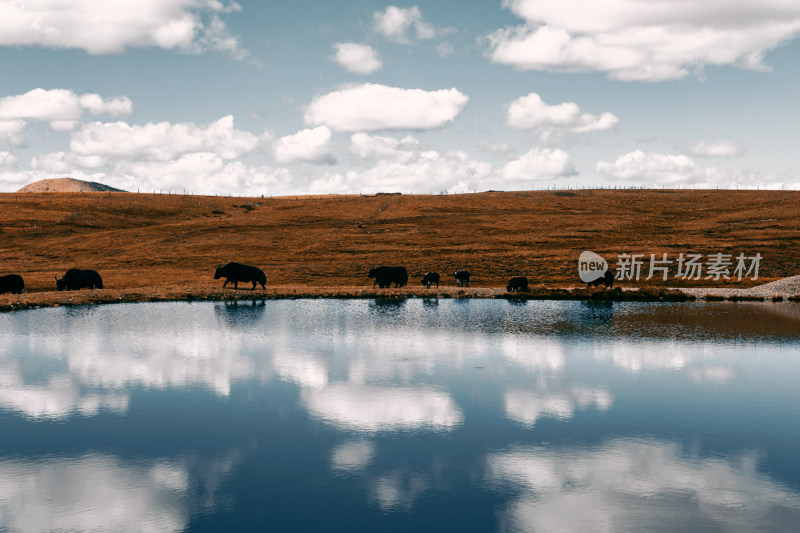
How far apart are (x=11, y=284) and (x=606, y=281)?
47724 mm

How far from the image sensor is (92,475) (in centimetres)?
1258

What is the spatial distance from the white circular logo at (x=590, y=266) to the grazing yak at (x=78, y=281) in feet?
135

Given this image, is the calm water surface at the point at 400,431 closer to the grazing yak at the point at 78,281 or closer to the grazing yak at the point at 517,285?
the grazing yak at the point at 517,285

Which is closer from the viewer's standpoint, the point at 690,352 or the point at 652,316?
the point at 690,352

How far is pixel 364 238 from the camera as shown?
93.6m

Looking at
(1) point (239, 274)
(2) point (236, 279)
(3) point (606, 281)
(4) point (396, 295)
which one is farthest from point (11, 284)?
(3) point (606, 281)

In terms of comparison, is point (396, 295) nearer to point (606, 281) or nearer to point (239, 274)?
point (239, 274)

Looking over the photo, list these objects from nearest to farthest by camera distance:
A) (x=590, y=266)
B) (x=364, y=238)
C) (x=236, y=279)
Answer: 1. (x=236, y=279)
2. (x=590, y=266)
3. (x=364, y=238)

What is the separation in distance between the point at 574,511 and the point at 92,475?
9.23 m

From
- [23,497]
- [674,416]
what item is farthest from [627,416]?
[23,497]

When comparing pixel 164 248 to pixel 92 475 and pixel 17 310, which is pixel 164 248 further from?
pixel 92 475

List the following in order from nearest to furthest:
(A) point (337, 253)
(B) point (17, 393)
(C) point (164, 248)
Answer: (B) point (17, 393) → (A) point (337, 253) → (C) point (164, 248)

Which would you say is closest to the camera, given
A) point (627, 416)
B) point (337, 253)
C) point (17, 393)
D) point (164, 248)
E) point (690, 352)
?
point (627, 416)

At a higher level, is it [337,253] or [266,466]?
[337,253]
